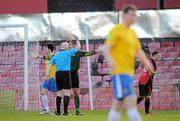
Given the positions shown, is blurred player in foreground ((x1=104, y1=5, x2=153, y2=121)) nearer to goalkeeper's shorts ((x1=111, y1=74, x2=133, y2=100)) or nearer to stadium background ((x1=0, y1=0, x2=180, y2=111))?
goalkeeper's shorts ((x1=111, y1=74, x2=133, y2=100))

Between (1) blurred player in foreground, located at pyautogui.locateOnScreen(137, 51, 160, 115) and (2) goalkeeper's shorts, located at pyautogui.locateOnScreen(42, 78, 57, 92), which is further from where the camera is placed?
(2) goalkeeper's shorts, located at pyautogui.locateOnScreen(42, 78, 57, 92)

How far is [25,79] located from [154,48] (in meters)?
4.62

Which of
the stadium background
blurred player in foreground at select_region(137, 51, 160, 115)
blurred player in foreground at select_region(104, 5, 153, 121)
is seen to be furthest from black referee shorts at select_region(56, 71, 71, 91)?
blurred player in foreground at select_region(104, 5, 153, 121)

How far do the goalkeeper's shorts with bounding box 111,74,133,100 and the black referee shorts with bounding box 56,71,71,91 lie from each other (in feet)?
24.6

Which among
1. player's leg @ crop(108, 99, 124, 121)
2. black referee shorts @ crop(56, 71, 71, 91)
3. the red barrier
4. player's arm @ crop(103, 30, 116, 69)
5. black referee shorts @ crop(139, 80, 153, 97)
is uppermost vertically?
the red barrier

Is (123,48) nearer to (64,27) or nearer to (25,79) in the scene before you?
(25,79)

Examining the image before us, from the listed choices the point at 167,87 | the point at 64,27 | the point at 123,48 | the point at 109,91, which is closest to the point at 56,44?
the point at 64,27

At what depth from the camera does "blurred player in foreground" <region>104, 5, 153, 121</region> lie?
10266 millimetres

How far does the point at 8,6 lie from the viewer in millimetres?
25406

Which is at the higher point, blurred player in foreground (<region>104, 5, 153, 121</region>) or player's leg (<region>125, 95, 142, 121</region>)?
blurred player in foreground (<region>104, 5, 153, 121</region>)

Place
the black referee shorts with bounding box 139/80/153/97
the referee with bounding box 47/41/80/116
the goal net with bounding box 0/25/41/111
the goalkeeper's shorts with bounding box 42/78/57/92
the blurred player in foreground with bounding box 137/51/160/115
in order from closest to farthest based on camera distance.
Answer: the referee with bounding box 47/41/80/116
the blurred player in foreground with bounding box 137/51/160/115
the black referee shorts with bounding box 139/80/153/97
the goalkeeper's shorts with bounding box 42/78/57/92
the goal net with bounding box 0/25/41/111

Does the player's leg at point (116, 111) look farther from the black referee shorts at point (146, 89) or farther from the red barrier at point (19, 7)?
the red barrier at point (19, 7)

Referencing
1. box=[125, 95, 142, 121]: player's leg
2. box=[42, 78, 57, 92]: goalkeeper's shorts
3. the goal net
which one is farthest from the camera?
the goal net

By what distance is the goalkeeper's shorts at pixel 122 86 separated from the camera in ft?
33.6
